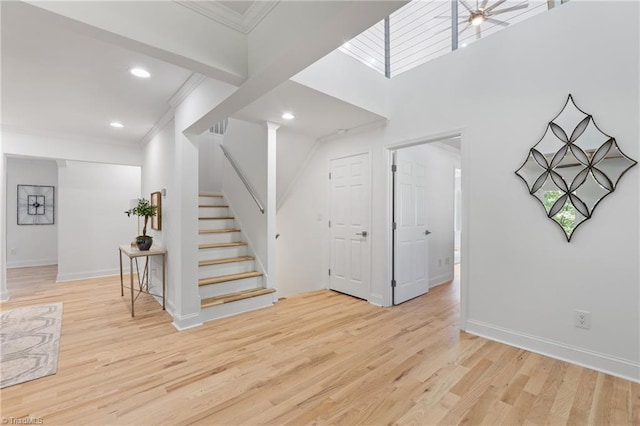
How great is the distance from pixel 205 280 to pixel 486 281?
307 cm

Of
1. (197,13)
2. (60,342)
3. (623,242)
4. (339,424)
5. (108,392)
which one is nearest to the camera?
(339,424)

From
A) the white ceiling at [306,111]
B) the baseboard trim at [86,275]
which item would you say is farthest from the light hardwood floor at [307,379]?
the baseboard trim at [86,275]

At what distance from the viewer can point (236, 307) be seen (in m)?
3.34

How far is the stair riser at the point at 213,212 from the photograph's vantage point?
14.5ft

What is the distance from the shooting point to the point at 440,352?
8.00ft

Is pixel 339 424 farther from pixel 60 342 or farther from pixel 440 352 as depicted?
pixel 60 342

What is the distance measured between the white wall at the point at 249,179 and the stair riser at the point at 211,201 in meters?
0.15

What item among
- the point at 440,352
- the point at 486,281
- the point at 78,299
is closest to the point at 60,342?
the point at 78,299

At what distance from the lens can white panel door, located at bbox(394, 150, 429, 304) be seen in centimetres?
375

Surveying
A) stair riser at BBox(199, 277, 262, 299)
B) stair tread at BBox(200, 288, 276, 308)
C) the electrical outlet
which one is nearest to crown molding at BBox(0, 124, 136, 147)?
stair riser at BBox(199, 277, 262, 299)

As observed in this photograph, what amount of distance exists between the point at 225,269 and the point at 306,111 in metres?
2.23

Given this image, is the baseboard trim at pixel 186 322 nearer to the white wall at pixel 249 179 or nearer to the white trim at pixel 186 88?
the white wall at pixel 249 179

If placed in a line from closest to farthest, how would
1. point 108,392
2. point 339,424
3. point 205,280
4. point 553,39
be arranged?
point 339,424 < point 108,392 < point 553,39 < point 205,280

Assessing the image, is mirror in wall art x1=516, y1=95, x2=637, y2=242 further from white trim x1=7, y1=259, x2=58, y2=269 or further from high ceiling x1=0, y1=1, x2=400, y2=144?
white trim x1=7, y1=259, x2=58, y2=269
